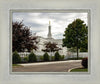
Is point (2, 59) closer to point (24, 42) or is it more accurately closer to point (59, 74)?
point (24, 42)

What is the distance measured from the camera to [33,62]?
9.66 ft

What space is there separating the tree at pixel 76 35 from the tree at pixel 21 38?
496 mm

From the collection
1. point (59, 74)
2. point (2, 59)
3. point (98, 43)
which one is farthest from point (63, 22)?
point (2, 59)

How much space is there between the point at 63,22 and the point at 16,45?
2.61 feet

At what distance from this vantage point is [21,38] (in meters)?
2.93

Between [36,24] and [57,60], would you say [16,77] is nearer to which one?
[57,60]

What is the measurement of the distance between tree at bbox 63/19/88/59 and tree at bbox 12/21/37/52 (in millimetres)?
496

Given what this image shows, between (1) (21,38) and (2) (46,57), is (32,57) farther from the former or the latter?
(1) (21,38)

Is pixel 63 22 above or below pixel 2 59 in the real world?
above

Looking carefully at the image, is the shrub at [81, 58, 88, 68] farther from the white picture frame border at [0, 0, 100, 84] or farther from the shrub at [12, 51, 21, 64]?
the shrub at [12, 51, 21, 64]

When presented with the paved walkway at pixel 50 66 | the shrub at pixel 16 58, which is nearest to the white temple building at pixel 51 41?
the paved walkway at pixel 50 66

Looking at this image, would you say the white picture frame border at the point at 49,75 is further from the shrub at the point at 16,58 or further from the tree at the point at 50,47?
the tree at the point at 50,47

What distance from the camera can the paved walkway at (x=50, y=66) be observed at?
292 centimetres

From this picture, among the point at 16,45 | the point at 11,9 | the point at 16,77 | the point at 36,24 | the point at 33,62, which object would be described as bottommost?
the point at 16,77
